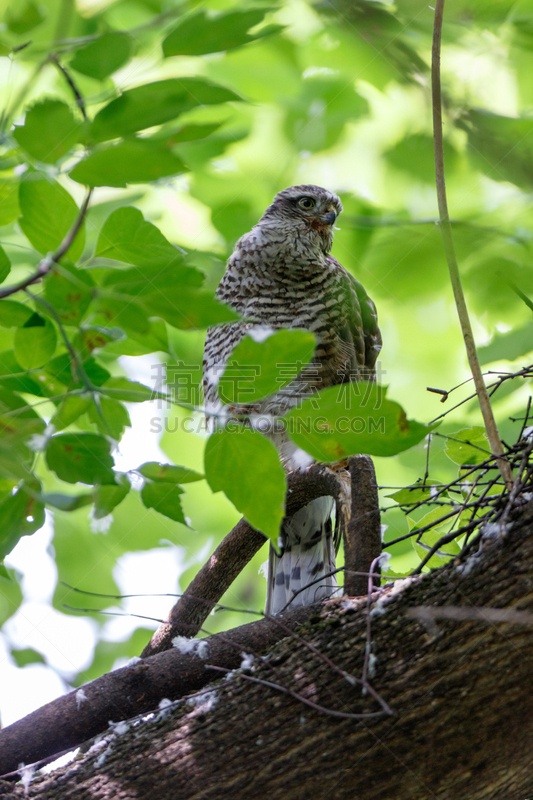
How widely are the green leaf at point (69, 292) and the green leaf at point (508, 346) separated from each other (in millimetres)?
1188

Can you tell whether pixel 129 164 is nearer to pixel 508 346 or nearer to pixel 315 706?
pixel 315 706

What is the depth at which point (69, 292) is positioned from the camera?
68cm

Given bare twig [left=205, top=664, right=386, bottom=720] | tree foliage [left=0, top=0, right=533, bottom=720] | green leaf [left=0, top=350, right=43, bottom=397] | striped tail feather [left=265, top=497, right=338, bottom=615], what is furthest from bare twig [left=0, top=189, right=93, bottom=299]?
striped tail feather [left=265, top=497, right=338, bottom=615]

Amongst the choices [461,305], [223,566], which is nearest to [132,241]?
[461,305]

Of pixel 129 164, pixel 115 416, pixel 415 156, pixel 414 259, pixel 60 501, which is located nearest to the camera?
Answer: pixel 129 164

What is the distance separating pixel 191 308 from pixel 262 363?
0.09m

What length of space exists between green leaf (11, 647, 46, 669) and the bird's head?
2.18 m

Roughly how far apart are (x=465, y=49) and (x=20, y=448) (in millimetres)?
1307

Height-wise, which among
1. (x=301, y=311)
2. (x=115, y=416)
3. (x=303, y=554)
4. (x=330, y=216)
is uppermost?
(x=330, y=216)

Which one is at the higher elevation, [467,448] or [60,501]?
[467,448]

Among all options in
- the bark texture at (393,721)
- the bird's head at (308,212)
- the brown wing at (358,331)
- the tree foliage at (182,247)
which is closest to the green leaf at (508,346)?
the tree foliage at (182,247)

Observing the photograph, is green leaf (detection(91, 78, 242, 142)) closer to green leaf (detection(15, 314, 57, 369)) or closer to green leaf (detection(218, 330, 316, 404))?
green leaf (detection(218, 330, 316, 404))

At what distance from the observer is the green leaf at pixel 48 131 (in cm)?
55

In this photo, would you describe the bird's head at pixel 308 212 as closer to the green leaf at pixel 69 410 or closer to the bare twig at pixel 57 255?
the green leaf at pixel 69 410
